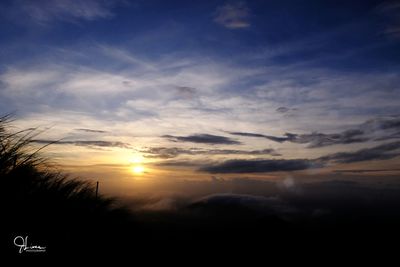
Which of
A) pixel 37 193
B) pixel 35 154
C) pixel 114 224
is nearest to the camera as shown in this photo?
pixel 37 193

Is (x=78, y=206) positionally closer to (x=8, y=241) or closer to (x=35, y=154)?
(x=35, y=154)

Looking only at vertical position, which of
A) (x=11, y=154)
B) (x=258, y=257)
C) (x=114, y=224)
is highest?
(x=11, y=154)

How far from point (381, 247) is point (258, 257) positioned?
15639 centimetres

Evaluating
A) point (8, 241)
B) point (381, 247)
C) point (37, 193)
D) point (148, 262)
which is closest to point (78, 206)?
point (37, 193)

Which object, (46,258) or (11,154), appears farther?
(11,154)

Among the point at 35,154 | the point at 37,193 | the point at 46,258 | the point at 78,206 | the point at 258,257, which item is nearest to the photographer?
the point at 46,258

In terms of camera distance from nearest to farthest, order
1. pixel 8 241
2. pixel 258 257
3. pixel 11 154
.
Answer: pixel 8 241 → pixel 11 154 → pixel 258 257

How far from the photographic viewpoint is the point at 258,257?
69.6m

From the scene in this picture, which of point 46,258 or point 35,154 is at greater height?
point 35,154

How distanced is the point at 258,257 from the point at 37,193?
237ft

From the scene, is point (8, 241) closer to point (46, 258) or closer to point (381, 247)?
point (46, 258)

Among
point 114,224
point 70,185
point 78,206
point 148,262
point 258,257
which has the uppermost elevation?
point 70,185

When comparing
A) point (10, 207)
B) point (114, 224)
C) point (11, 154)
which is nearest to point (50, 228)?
point (10, 207)

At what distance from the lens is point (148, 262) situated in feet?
23.1
